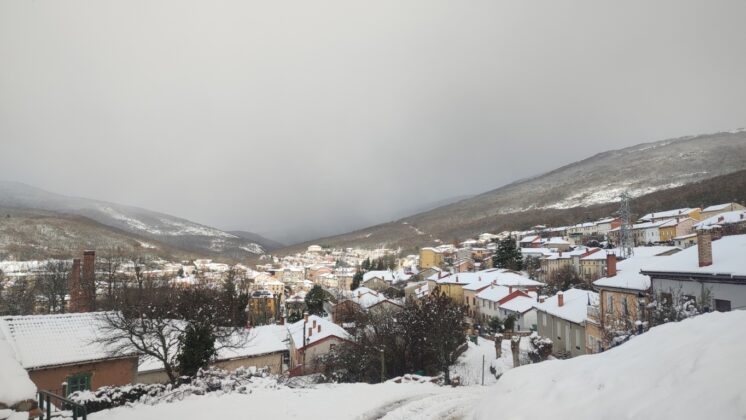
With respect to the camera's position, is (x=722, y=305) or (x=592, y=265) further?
(x=592, y=265)

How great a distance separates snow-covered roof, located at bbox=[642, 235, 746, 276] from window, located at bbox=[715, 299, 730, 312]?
1.26m

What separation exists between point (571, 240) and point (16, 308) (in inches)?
4757

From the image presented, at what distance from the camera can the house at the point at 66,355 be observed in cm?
1777

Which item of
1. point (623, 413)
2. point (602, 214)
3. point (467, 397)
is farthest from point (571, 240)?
point (623, 413)

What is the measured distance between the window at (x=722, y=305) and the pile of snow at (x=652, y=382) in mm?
12700

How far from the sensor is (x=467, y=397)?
13.1 meters

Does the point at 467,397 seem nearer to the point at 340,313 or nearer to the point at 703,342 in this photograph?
the point at 703,342

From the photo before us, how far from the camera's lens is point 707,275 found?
17109mm

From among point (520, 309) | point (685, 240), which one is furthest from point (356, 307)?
point (685, 240)

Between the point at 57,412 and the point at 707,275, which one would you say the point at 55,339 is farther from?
the point at 707,275

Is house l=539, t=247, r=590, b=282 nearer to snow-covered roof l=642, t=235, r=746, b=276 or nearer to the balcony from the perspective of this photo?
the balcony

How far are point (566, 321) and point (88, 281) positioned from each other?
131ft

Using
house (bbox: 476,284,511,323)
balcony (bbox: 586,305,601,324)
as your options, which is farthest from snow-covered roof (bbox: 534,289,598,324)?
house (bbox: 476,284,511,323)

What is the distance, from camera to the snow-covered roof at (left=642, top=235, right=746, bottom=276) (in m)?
16.5
